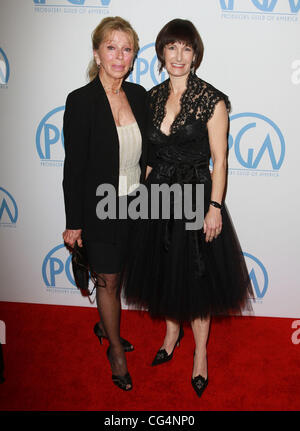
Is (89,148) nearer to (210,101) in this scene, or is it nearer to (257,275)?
(210,101)

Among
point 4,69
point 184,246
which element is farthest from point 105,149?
point 4,69

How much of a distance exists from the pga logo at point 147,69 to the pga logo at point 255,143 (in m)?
0.61

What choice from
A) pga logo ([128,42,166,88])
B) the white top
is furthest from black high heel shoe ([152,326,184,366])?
pga logo ([128,42,166,88])

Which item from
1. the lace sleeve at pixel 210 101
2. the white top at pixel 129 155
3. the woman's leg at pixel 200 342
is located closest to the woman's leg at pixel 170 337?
the woman's leg at pixel 200 342

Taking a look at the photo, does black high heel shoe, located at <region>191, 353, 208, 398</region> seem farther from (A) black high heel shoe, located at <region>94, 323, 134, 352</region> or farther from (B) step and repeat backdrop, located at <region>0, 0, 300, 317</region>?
(B) step and repeat backdrop, located at <region>0, 0, 300, 317</region>

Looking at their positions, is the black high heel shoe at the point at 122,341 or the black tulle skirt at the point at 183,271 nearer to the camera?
the black tulle skirt at the point at 183,271

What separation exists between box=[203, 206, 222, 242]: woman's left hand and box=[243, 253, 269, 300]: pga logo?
92 centimetres

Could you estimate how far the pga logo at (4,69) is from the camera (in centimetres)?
254

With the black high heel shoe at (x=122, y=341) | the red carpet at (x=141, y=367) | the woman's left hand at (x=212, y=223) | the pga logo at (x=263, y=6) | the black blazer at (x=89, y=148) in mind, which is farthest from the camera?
the black high heel shoe at (x=122, y=341)

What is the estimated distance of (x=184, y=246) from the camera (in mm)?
2098

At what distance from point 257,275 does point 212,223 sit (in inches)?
44.1

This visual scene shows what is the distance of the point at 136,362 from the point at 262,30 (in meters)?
2.39

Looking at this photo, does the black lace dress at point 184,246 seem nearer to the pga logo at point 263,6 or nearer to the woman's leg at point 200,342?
the woman's leg at point 200,342
